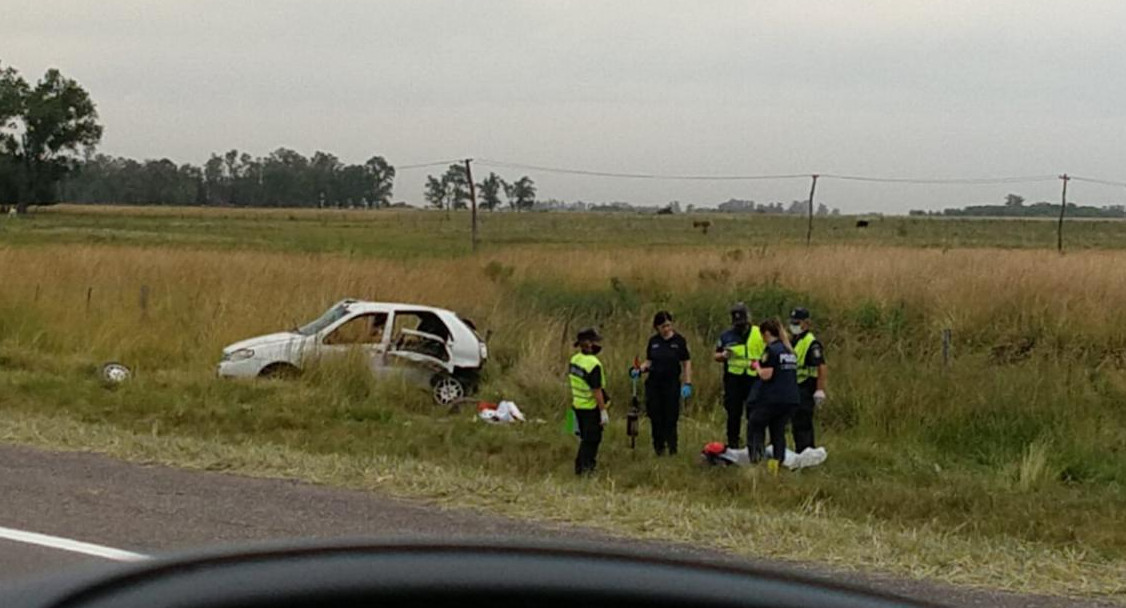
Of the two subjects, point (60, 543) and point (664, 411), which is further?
point (664, 411)

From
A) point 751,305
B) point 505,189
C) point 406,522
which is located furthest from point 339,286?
point 505,189

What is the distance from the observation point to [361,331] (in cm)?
1477

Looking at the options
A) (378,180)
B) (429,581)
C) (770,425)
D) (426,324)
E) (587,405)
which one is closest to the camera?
(429,581)

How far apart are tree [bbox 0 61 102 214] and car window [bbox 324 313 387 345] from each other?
8081cm

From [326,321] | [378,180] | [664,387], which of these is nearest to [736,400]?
[664,387]

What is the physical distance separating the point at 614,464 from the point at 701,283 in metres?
13.1

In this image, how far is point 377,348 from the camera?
47.4 ft

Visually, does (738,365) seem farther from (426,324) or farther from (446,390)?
(426,324)

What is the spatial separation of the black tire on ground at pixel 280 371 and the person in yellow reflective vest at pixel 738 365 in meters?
5.42

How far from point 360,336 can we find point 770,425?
625 centimetres

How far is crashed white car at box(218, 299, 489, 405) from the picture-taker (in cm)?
1424

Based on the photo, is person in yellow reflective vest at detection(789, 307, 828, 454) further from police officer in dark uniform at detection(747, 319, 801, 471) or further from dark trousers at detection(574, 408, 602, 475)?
dark trousers at detection(574, 408, 602, 475)

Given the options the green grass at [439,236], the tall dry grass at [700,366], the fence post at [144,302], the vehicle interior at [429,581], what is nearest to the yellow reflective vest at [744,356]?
the tall dry grass at [700,366]

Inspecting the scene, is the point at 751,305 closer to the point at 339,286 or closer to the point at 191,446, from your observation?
the point at 339,286
